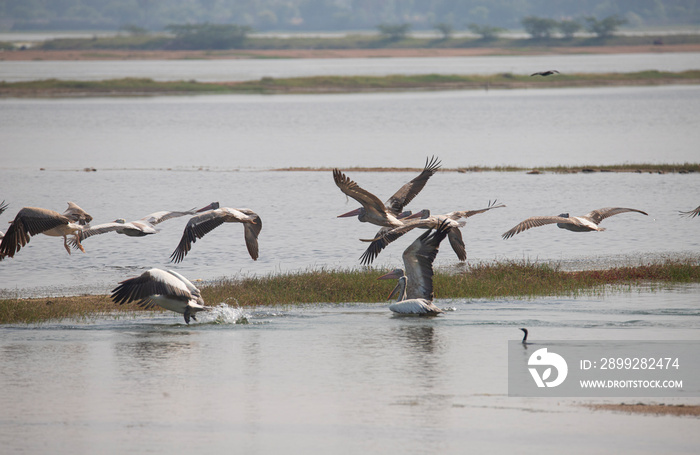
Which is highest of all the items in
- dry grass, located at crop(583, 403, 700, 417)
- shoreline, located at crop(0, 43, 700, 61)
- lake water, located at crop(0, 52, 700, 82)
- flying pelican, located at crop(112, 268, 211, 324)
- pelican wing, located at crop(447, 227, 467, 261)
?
shoreline, located at crop(0, 43, 700, 61)

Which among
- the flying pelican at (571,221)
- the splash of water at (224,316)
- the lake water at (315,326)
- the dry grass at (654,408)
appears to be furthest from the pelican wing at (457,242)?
the dry grass at (654,408)

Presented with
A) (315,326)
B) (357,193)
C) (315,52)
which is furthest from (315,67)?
(315,326)

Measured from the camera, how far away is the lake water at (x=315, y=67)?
102938 mm

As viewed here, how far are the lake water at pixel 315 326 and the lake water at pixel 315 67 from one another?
59174 mm

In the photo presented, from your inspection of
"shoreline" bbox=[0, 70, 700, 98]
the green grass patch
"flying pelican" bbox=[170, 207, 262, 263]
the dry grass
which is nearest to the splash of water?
the green grass patch

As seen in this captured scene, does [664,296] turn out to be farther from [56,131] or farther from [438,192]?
[56,131]

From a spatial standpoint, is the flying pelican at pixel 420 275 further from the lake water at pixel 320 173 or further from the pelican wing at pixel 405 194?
the lake water at pixel 320 173

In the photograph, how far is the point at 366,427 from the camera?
9.73m

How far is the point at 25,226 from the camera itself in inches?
603

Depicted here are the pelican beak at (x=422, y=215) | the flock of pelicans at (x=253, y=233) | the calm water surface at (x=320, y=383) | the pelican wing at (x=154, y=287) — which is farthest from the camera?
the pelican beak at (x=422, y=215)

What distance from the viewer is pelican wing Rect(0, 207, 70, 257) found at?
15.2 metres

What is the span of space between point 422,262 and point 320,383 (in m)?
3.46

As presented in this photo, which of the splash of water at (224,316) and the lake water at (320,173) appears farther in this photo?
the lake water at (320,173)

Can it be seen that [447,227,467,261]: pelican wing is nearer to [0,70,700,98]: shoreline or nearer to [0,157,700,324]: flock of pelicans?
[0,157,700,324]: flock of pelicans
